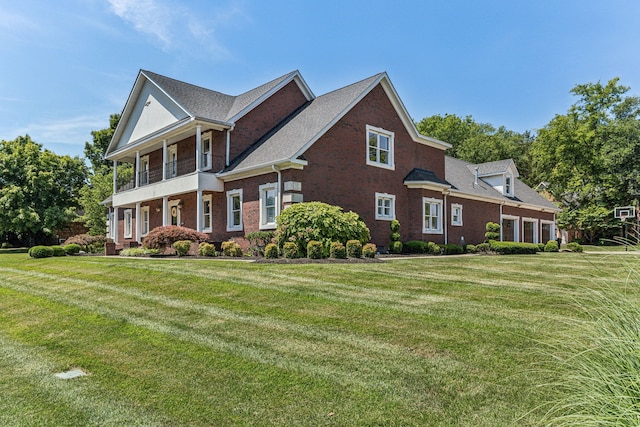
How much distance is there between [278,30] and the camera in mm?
14391

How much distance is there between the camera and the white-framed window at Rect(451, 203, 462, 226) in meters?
24.4

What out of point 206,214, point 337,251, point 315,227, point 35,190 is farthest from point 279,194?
point 35,190

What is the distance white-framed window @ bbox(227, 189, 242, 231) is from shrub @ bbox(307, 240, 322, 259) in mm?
6804

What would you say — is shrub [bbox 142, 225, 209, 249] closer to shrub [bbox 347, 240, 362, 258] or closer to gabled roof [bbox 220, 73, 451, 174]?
gabled roof [bbox 220, 73, 451, 174]

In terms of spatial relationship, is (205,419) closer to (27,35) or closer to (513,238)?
(27,35)

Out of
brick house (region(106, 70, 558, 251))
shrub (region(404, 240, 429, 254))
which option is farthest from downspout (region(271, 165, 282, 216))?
shrub (region(404, 240, 429, 254))

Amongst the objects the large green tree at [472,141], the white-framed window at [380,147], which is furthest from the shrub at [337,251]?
the large green tree at [472,141]

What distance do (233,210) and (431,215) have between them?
401 inches

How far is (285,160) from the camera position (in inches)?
667

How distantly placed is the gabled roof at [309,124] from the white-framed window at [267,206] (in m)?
1.08

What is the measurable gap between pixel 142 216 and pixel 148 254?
1071 centimetres

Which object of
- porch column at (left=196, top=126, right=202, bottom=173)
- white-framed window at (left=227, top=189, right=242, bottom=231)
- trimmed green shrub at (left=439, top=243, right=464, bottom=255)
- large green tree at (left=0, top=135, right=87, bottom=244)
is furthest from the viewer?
large green tree at (left=0, top=135, right=87, bottom=244)

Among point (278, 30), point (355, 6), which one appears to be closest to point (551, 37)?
point (355, 6)

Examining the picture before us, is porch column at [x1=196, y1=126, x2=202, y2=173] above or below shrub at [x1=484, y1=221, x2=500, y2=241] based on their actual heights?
above
